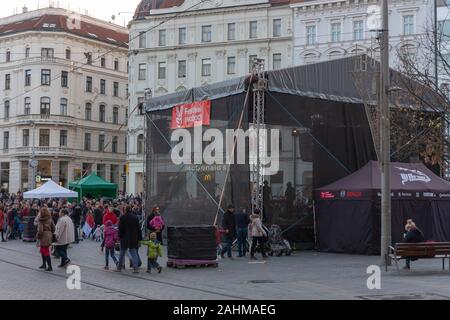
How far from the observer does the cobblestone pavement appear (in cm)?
1330

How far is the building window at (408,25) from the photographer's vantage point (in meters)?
59.9

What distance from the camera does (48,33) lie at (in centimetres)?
7744

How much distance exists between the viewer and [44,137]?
7788cm

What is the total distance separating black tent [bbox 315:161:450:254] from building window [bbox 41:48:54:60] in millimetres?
58823

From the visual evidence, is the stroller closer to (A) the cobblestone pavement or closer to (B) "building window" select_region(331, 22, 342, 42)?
(A) the cobblestone pavement

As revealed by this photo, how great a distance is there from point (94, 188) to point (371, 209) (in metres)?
22.1

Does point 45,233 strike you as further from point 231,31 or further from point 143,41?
point 143,41

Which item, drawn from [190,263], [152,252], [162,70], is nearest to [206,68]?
[162,70]

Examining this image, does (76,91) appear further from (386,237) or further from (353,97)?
(386,237)

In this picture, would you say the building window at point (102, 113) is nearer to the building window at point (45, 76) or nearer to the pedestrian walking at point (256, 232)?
the building window at point (45, 76)

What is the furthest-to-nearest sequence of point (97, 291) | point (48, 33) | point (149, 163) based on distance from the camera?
1. point (48, 33)
2. point (149, 163)
3. point (97, 291)

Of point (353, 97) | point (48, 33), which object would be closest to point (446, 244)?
point (353, 97)

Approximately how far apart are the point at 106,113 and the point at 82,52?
8586mm

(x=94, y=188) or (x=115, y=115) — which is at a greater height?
(x=115, y=115)
